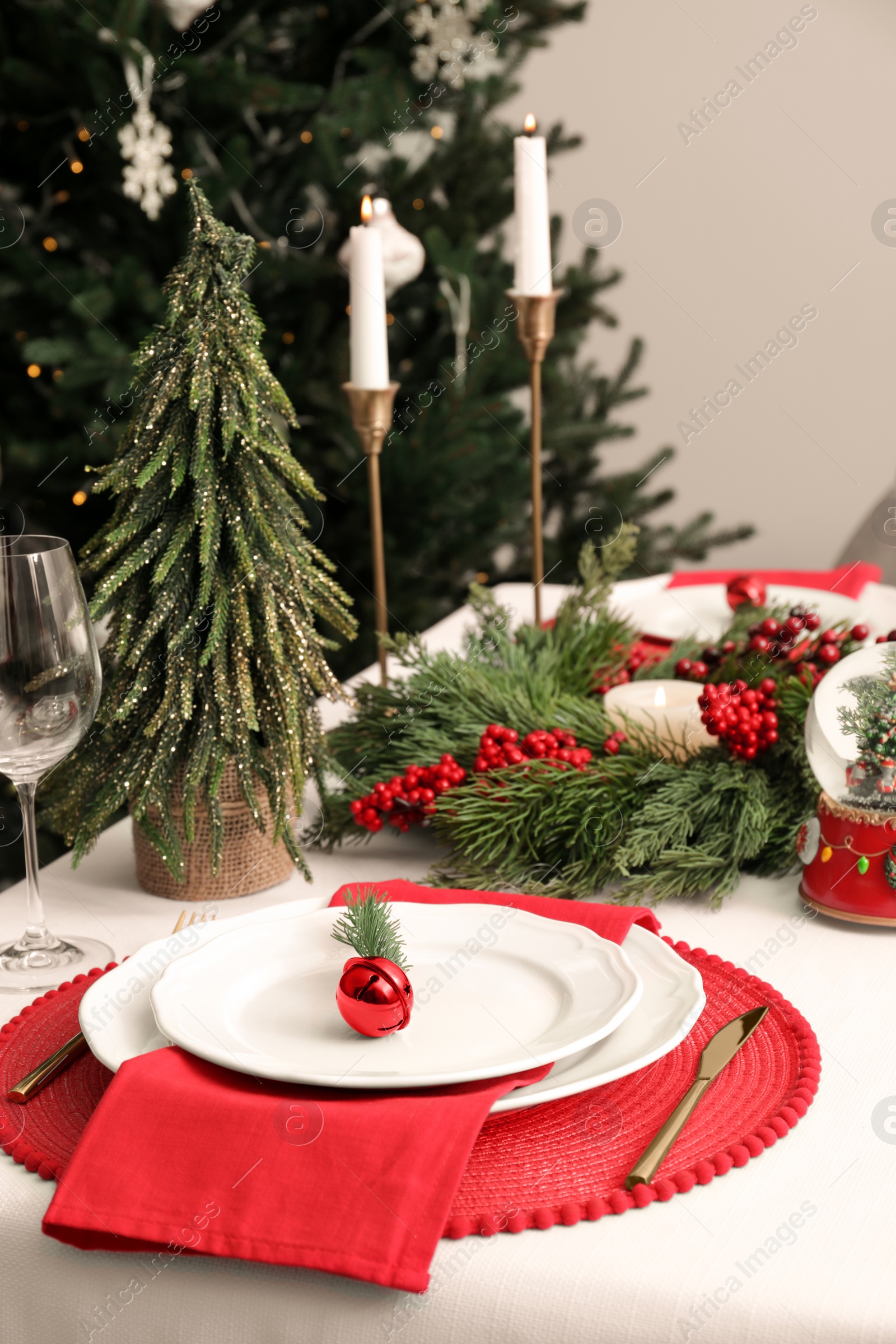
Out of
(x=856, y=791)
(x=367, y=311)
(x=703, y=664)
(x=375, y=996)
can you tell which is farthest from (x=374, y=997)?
(x=367, y=311)

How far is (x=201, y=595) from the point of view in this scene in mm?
791

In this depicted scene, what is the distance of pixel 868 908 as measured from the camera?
2.48ft

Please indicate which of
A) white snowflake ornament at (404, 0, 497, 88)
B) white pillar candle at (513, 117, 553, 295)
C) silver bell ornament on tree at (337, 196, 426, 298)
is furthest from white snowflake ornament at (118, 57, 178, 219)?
white pillar candle at (513, 117, 553, 295)

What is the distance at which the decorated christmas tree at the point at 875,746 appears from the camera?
0.76 metres

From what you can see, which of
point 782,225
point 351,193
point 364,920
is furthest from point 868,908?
point 782,225

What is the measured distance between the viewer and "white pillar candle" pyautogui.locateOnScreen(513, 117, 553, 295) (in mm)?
1095

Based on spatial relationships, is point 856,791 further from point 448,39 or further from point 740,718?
point 448,39

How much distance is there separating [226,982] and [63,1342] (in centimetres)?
17

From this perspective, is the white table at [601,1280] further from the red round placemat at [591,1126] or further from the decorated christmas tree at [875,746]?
the decorated christmas tree at [875,746]

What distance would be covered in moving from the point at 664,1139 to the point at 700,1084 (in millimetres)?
47

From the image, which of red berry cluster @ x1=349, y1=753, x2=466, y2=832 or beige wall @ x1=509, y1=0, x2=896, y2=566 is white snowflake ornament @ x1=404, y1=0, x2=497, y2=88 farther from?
red berry cluster @ x1=349, y1=753, x2=466, y2=832

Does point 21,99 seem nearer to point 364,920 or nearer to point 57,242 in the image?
point 57,242

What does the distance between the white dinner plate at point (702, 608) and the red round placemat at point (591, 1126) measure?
23.0 inches

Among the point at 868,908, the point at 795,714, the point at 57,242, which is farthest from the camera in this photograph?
the point at 57,242
